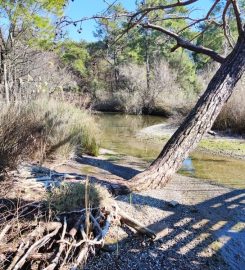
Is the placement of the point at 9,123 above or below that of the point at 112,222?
above

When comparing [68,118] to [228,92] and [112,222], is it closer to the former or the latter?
[228,92]

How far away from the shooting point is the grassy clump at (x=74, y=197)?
3215 millimetres

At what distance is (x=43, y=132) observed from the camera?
21.1ft

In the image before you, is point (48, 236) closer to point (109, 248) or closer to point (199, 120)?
point (109, 248)

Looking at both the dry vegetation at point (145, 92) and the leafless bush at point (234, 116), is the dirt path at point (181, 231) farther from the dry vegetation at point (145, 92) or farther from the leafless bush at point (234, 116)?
the dry vegetation at point (145, 92)

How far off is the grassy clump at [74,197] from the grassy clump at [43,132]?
926 mm

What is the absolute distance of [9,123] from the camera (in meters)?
4.46

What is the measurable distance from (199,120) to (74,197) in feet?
7.78

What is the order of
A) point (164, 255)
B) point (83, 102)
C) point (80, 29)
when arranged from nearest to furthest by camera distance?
1. point (164, 255)
2. point (80, 29)
3. point (83, 102)

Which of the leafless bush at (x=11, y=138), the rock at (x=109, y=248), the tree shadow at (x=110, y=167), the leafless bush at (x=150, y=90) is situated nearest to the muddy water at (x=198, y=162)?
the tree shadow at (x=110, y=167)

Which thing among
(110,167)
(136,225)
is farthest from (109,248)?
(110,167)

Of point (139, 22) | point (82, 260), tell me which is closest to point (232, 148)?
point (139, 22)

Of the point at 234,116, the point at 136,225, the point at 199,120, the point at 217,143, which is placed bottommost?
the point at 136,225

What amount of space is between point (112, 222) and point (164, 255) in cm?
62
